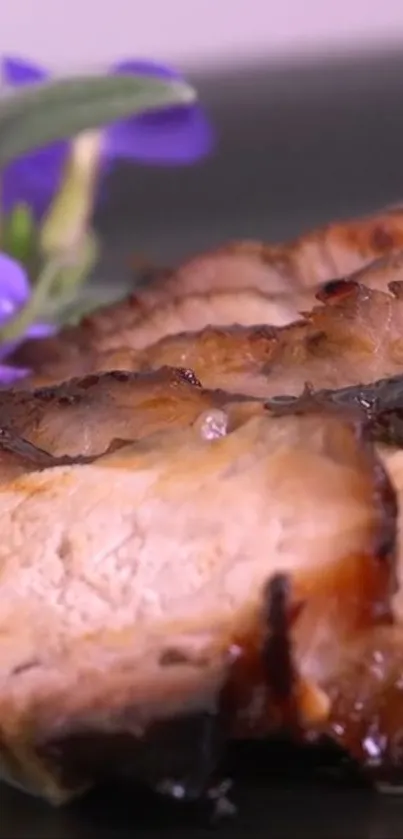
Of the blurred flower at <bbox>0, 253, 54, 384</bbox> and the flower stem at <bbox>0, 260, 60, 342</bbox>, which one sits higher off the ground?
→ the blurred flower at <bbox>0, 253, 54, 384</bbox>

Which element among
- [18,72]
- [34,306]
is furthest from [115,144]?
[34,306]

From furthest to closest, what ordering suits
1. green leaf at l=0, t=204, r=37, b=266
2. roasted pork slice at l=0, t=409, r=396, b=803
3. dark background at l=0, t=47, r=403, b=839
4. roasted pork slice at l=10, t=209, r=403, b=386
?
dark background at l=0, t=47, r=403, b=839 < green leaf at l=0, t=204, r=37, b=266 < roasted pork slice at l=10, t=209, r=403, b=386 < roasted pork slice at l=0, t=409, r=396, b=803

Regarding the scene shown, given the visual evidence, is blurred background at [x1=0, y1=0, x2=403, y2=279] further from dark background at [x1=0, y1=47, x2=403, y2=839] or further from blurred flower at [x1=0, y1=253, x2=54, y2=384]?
blurred flower at [x1=0, y1=253, x2=54, y2=384]

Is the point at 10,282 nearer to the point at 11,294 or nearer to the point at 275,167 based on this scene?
the point at 11,294

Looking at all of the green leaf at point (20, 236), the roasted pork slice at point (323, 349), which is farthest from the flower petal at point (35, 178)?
the roasted pork slice at point (323, 349)

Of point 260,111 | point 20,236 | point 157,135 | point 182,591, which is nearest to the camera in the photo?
point 182,591

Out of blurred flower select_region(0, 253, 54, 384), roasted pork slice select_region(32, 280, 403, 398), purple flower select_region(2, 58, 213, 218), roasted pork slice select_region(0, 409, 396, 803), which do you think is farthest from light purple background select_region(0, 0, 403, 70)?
roasted pork slice select_region(0, 409, 396, 803)
